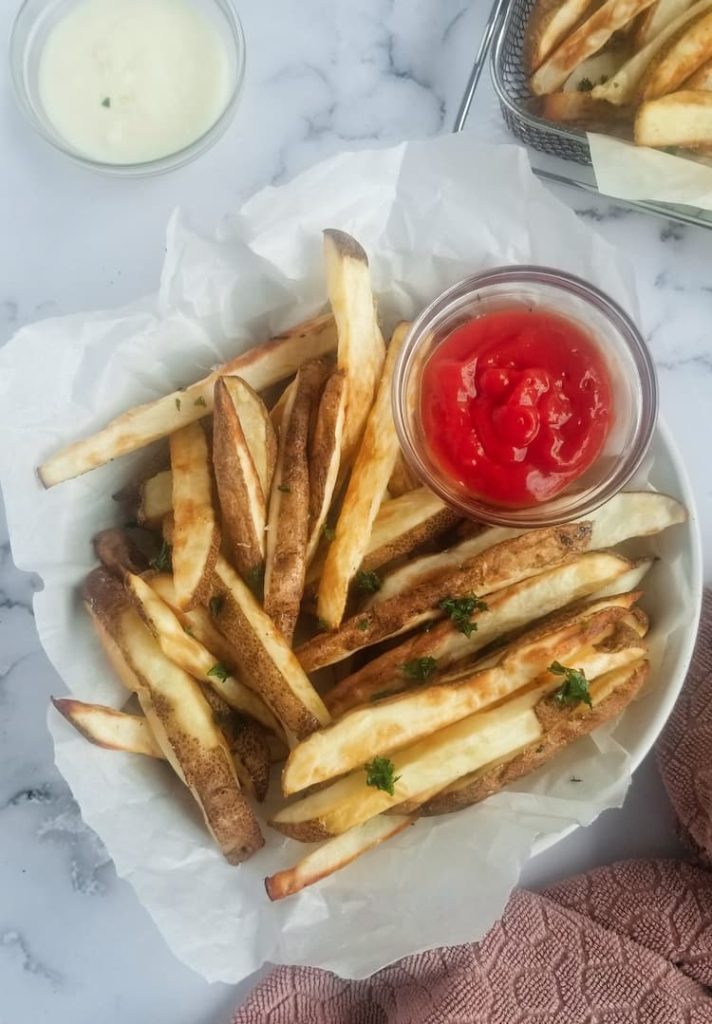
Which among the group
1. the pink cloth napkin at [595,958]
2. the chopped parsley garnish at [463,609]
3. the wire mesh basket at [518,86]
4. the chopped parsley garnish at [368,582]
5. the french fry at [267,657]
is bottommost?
the pink cloth napkin at [595,958]

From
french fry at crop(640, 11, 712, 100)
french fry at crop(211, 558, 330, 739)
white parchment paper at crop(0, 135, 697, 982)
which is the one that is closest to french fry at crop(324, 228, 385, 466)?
white parchment paper at crop(0, 135, 697, 982)

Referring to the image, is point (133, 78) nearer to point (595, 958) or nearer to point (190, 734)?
point (190, 734)

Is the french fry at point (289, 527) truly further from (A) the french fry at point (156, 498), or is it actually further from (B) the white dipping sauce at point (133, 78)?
(B) the white dipping sauce at point (133, 78)

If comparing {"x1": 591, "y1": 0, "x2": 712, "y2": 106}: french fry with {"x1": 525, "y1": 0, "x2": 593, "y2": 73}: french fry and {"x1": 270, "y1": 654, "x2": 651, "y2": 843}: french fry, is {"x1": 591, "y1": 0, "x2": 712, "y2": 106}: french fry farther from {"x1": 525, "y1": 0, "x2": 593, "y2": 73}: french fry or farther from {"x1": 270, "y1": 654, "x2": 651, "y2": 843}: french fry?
{"x1": 270, "y1": 654, "x2": 651, "y2": 843}: french fry

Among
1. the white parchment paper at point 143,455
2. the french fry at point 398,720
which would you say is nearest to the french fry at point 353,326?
the white parchment paper at point 143,455

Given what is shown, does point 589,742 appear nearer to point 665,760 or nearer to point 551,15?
point 665,760

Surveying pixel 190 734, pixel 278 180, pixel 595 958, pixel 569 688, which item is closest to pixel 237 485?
pixel 190 734
